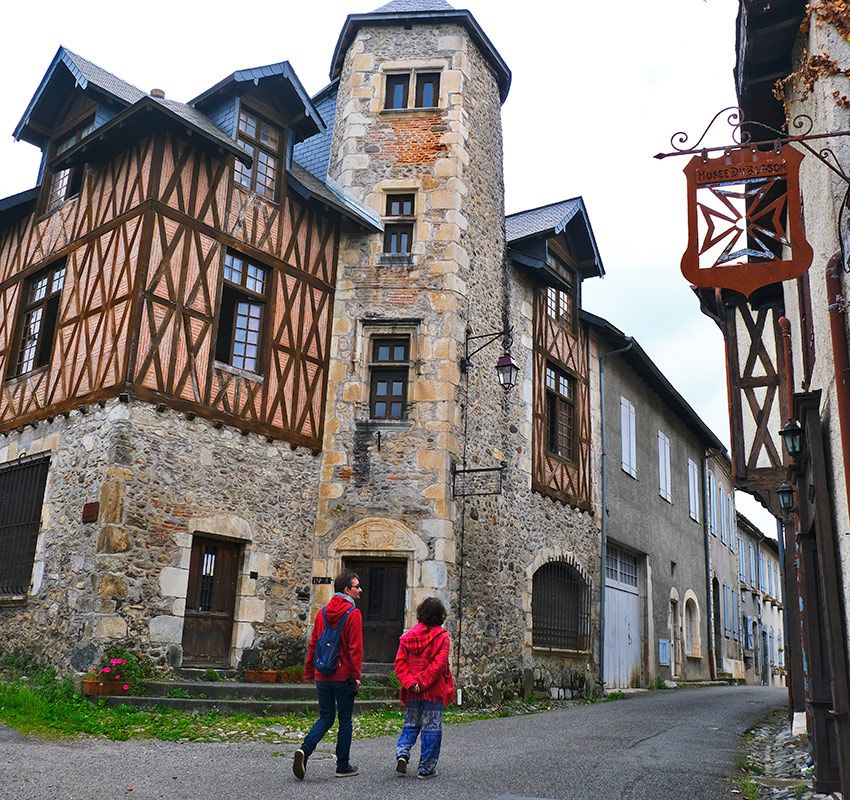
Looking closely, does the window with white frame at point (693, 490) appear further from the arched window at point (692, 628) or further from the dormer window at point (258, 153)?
the dormer window at point (258, 153)

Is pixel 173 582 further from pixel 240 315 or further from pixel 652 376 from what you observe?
pixel 652 376

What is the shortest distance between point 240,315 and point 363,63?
4669 millimetres

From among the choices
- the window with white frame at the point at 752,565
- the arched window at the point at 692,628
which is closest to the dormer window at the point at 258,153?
the arched window at the point at 692,628

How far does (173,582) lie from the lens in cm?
948

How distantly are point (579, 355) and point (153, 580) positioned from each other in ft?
28.0

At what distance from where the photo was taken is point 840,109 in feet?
16.8

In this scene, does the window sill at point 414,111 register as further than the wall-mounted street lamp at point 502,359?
Yes

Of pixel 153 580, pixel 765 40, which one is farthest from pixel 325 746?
pixel 765 40

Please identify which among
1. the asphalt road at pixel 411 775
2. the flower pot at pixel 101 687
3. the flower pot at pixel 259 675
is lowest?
the asphalt road at pixel 411 775

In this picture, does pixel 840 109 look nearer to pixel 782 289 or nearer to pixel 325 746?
Answer: pixel 782 289

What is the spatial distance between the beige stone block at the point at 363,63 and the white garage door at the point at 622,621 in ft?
29.4

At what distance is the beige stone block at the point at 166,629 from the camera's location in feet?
30.3

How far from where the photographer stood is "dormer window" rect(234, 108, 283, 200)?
1145 cm

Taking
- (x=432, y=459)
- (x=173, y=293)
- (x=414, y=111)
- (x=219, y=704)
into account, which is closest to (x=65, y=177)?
(x=173, y=293)
